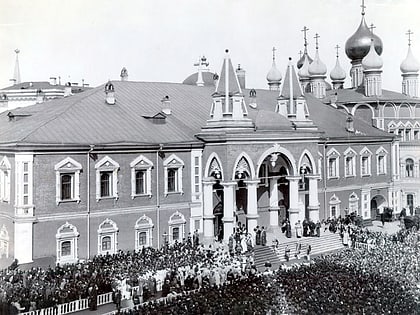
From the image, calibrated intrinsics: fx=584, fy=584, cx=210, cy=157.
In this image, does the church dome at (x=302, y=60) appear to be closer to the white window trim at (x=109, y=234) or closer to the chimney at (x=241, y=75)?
the chimney at (x=241, y=75)

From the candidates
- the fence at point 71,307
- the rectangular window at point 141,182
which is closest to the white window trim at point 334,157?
the rectangular window at point 141,182

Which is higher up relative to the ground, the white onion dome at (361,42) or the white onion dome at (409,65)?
the white onion dome at (361,42)

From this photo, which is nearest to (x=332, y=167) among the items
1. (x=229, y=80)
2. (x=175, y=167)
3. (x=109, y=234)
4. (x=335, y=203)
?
(x=335, y=203)

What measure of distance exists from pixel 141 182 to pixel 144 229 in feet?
6.99

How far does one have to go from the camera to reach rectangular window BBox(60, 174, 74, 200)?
2373 centimetres

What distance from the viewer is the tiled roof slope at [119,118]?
24.4 metres

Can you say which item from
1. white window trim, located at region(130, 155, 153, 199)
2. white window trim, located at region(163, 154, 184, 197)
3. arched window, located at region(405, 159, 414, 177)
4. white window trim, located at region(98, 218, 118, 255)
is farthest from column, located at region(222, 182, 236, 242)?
arched window, located at region(405, 159, 414, 177)

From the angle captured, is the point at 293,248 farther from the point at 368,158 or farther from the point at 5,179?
the point at 368,158

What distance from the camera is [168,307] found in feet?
55.6

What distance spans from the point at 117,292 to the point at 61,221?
543cm

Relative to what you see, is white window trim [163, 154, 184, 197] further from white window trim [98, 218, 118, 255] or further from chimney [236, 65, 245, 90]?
chimney [236, 65, 245, 90]

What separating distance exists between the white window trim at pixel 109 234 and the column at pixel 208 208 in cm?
472

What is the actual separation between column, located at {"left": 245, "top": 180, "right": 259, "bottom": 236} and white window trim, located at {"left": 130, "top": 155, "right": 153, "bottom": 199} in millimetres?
4668

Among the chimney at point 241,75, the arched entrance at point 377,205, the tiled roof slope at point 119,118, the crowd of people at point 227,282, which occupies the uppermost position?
the chimney at point 241,75
